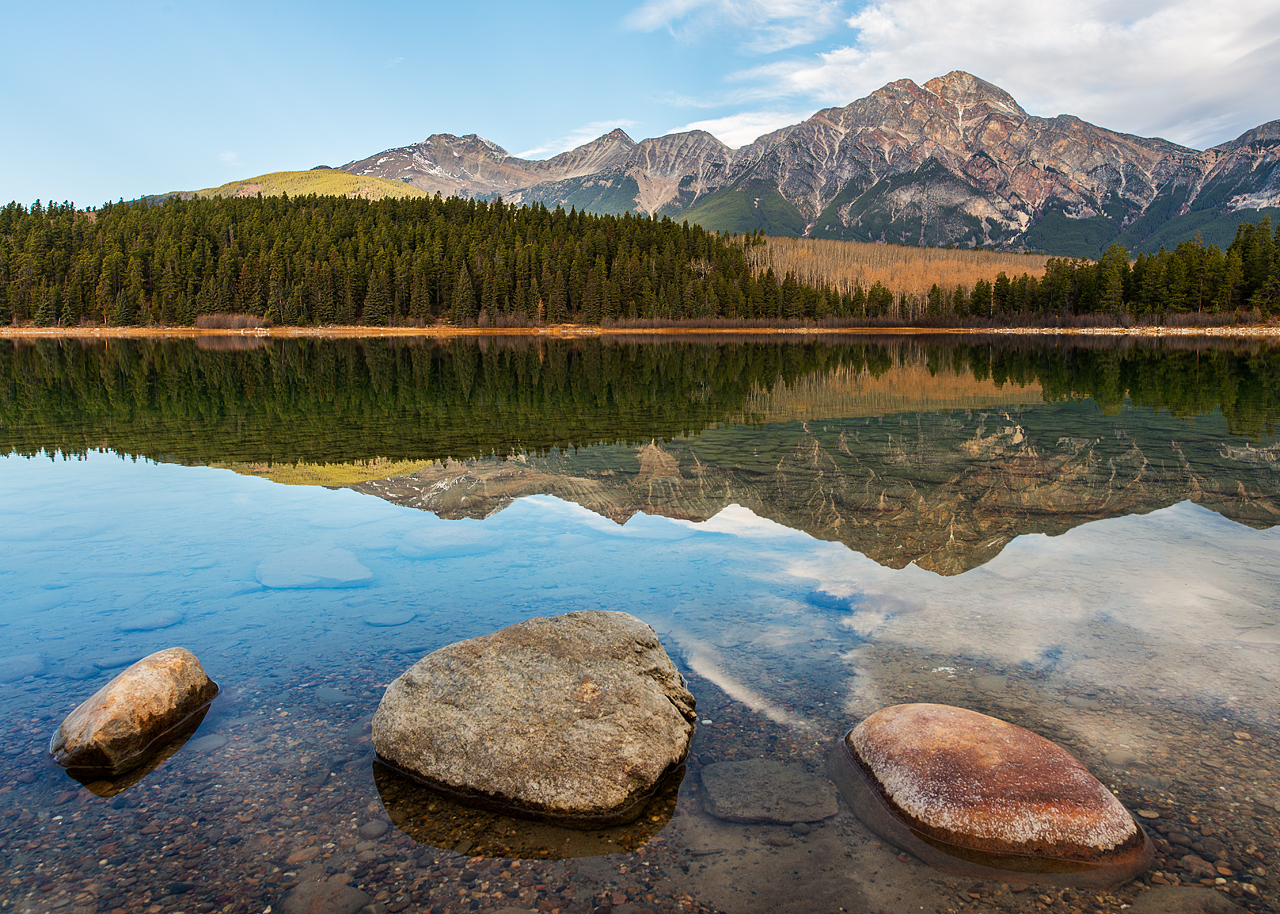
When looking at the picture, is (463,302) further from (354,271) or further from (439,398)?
(439,398)

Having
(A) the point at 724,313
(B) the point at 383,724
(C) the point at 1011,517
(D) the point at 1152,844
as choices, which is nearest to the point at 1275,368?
(C) the point at 1011,517

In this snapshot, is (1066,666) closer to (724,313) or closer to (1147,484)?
(1147,484)

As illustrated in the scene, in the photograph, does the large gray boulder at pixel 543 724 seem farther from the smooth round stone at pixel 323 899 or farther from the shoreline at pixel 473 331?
the shoreline at pixel 473 331

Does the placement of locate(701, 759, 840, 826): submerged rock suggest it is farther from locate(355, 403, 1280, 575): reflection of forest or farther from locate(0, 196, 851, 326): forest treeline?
locate(0, 196, 851, 326): forest treeline

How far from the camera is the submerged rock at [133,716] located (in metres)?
6.28

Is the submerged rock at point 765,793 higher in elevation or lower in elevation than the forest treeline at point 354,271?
lower

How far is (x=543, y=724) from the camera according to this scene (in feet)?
20.1

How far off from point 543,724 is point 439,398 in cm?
2760

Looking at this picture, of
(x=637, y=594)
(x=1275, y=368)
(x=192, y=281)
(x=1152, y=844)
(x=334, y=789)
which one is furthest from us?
(x=192, y=281)

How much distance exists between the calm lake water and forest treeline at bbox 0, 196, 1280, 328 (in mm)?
108040

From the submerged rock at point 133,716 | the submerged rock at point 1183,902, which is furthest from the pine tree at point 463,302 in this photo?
the submerged rock at point 1183,902

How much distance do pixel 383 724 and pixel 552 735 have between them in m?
1.55

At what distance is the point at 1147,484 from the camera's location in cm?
1596

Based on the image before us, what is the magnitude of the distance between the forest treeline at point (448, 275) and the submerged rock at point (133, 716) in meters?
123
